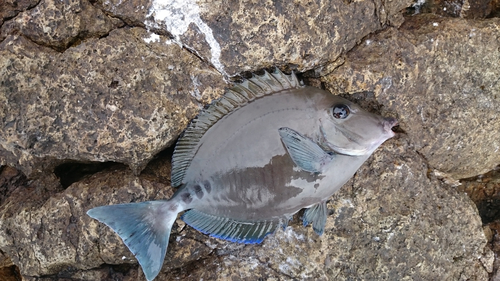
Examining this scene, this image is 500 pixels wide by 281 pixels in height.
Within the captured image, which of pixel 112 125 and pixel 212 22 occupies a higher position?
pixel 212 22

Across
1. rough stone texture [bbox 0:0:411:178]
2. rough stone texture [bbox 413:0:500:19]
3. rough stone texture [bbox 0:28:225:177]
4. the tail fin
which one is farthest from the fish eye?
rough stone texture [bbox 413:0:500:19]

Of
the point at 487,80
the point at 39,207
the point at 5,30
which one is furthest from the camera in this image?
the point at 487,80

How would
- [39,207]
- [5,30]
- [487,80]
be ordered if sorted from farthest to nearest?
[487,80], [39,207], [5,30]

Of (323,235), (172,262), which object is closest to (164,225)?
(172,262)

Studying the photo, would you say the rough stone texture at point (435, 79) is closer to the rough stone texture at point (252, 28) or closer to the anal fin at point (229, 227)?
the rough stone texture at point (252, 28)

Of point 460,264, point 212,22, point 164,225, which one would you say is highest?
point 212,22

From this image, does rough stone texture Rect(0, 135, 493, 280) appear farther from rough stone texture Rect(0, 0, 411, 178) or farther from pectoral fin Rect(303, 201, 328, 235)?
rough stone texture Rect(0, 0, 411, 178)

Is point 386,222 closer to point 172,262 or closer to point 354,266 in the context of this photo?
point 354,266
